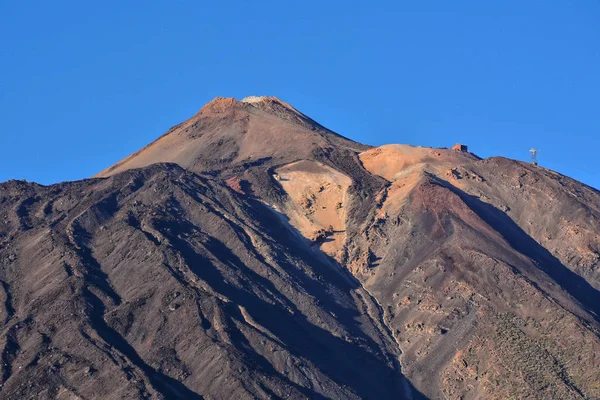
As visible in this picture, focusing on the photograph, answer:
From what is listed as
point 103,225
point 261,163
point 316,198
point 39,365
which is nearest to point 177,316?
point 39,365

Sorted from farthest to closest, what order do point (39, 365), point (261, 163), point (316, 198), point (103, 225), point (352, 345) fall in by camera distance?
point (261, 163) → point (316, 198) → point (103, 225) → point (352, 345) → point (39, 365)

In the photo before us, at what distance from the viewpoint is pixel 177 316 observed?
8875 centimetres

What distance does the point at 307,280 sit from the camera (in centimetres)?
10512

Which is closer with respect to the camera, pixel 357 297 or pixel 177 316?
pixel 177 316

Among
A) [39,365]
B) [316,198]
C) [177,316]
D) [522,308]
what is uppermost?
[316,198]

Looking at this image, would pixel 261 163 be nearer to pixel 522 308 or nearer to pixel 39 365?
pixel 522 308

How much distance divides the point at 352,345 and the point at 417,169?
1453 inches

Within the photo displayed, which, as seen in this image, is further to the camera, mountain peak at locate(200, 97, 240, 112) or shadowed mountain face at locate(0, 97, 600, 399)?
mountain peak at locate(200, 97, 240, 112)

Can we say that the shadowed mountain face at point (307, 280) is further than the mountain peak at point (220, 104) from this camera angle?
No

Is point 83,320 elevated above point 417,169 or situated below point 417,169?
below

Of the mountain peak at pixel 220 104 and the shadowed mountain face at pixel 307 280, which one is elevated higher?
the mountain peak at pixel 220 104

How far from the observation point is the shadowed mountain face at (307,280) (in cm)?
8481

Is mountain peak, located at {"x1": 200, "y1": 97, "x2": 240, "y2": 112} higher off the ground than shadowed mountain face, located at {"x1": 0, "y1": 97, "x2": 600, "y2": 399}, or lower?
higher

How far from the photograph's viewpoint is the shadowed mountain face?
8481 cm
